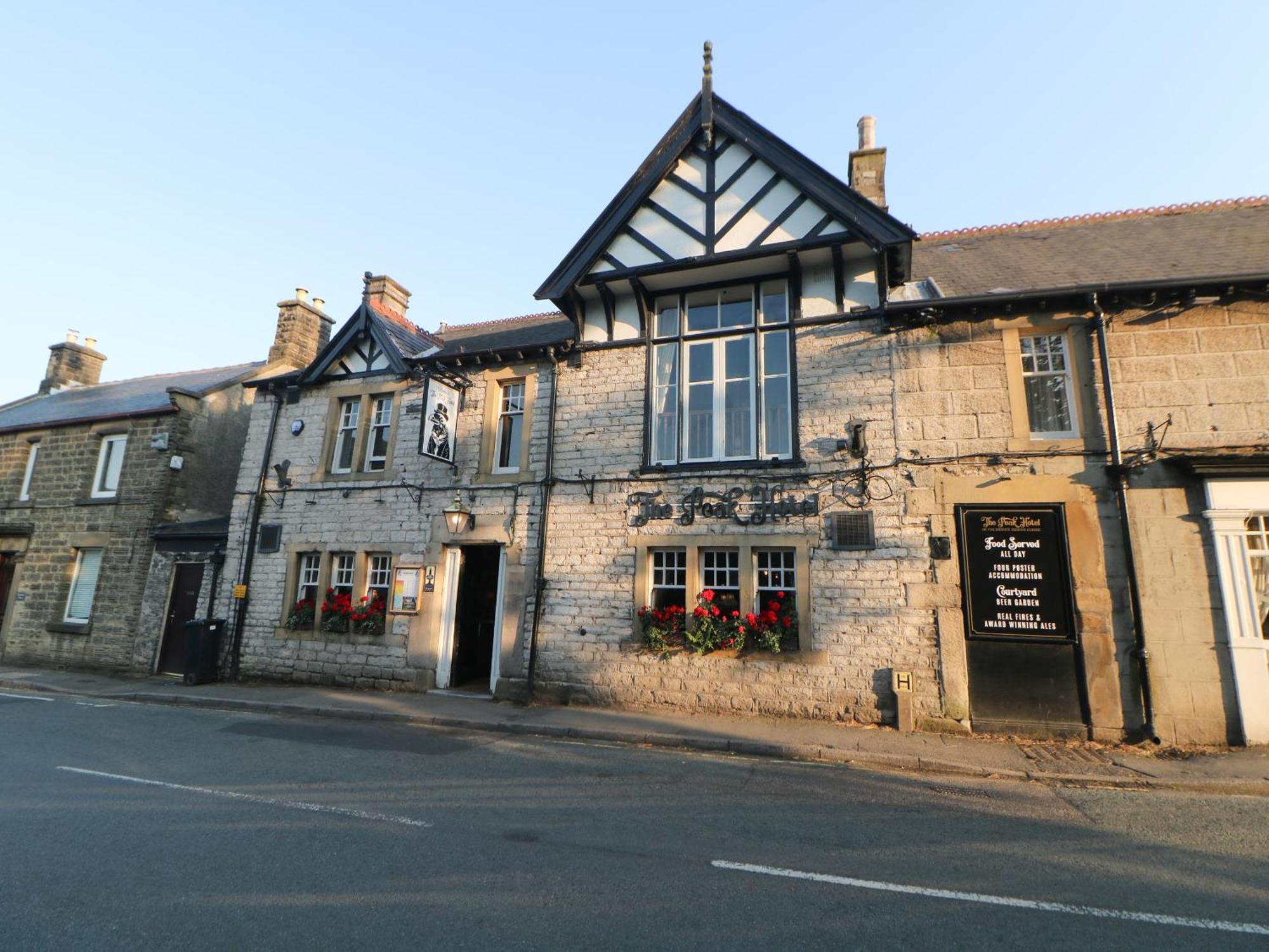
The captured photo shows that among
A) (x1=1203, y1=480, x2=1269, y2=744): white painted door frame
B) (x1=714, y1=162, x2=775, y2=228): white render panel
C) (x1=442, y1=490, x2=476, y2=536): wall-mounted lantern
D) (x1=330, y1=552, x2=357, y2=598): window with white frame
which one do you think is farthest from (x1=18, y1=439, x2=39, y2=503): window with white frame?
(x1=1203, y1=480, x2=1269, y2=744): white painted door frame

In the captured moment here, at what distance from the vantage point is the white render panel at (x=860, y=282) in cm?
994

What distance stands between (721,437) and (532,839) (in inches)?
279

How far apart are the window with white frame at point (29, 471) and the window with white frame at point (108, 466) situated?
9.06 ft

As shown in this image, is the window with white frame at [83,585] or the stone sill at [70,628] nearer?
the stone sill at [70,628]

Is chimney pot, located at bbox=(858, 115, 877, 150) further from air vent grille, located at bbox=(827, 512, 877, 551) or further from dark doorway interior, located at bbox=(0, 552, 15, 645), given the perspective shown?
dark doorway interior, located at bbox=(0, 552, 15, 645)

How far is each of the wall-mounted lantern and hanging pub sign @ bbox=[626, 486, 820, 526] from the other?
3.07 metres

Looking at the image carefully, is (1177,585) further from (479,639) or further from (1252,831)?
(479,639)

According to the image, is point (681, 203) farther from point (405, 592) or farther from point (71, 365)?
point (71, 365)

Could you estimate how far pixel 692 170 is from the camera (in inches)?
439

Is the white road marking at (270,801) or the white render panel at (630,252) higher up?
the white render panel at (630,252)

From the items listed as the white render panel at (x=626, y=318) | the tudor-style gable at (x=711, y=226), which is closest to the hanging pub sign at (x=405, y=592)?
the tudor-style gable at (x=711, y=226)

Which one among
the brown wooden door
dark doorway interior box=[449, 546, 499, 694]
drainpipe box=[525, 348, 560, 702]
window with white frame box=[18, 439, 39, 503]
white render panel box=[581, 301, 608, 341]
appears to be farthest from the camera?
window with white frame box=[18, 439, 39, 503]

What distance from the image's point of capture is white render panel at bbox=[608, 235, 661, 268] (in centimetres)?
1096

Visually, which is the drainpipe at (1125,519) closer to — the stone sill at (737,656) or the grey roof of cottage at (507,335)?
the stone sill at (737,656)
